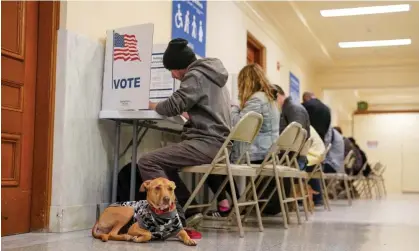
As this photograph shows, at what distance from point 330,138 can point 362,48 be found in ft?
12.8

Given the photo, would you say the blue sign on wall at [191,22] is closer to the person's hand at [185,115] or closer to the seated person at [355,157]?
the person's hand at [185,115]

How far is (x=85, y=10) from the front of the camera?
3365mm

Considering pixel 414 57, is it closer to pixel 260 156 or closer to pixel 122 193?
pixel 260 156

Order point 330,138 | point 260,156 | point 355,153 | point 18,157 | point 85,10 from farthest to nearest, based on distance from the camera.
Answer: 1. point 355,153
2. point 330,138
3. point 260,156
4. point 85,10
5. point 18,157

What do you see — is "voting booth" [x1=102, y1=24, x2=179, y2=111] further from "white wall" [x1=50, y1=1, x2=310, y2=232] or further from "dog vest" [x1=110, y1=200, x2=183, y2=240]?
"dog vest" [x1=110, y1=200, x2=183, y2=240]

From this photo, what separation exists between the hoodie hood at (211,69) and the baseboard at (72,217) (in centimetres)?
108

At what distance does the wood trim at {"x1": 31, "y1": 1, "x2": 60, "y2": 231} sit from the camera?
10.1 feet

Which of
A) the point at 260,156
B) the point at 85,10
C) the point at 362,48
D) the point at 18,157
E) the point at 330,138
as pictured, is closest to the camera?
the point at 18,157

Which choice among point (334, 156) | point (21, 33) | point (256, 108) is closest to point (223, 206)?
point (256, 108)

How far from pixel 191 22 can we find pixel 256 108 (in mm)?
1523

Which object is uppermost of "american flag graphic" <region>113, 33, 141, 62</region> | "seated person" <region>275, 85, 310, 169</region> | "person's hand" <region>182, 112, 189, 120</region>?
"american flag graphic" <region>113, 33, 141, 62</region>

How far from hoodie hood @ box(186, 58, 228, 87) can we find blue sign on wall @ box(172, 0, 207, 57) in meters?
1.53

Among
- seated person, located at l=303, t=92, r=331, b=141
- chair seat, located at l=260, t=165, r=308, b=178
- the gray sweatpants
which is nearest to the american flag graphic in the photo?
the gray sweatpants

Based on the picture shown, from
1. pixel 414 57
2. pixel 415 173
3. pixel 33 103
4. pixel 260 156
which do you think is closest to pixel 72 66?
pixel 33 103
